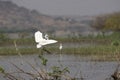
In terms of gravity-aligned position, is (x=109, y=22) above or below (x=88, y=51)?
below

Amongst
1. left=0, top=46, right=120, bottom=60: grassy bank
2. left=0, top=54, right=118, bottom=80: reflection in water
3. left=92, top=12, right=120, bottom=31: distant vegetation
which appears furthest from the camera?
left=92, top=12, right=120, bottom=31: distant vegetation

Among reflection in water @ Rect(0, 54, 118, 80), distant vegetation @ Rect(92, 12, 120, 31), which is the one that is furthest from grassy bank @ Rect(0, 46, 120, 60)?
distant vegetation @ Rect(92, 12, 120, 31)

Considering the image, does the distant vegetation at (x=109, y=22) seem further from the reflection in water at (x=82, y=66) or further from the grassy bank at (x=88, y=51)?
the reflection in water at (x=82, y=66)

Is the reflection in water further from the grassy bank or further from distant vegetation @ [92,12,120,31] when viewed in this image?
distant vegetation @ [92,12,120,31]

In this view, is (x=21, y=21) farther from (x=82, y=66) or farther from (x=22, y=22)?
(x=82, y=66)

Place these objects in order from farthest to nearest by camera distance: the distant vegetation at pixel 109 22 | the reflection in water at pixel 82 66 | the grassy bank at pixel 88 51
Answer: the distant vegetation at pixel 109 22
the grassy bank at pixel 88 51
the reflection in water at pixel 82 66

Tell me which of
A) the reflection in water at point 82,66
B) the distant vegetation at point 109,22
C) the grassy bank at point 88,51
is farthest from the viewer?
the distant vegetation at point 109,22

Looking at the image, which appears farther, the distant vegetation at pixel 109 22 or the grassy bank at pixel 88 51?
the distant vegetation at pixel 109 22

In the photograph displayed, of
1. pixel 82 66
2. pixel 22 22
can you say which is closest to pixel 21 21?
pixel 22 22

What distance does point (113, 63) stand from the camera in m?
21.2

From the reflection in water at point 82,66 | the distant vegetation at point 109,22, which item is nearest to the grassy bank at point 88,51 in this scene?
the reflection in water at point 82,66

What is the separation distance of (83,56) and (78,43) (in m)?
6.30

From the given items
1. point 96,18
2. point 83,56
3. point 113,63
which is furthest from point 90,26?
point 113,63

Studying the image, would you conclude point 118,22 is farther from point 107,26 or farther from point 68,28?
point 68,28
